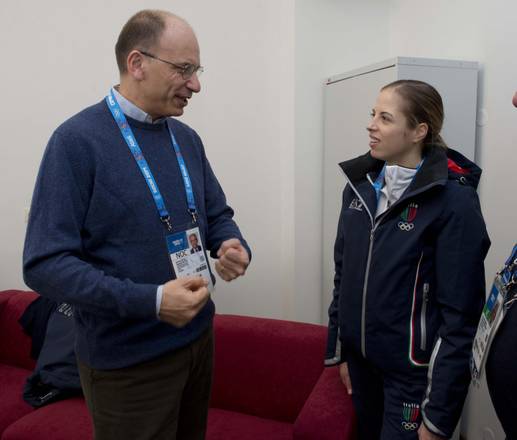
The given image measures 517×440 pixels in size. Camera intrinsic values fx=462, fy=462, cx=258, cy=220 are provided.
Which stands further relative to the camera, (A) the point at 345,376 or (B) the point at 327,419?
(A) the point at 345,376

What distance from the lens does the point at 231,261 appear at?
4.34 feet

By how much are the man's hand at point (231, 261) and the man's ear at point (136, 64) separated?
0.52 metres

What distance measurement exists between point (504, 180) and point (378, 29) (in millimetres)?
1258

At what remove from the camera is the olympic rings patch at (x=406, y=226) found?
135 cm

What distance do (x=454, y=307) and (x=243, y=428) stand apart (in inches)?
44.5

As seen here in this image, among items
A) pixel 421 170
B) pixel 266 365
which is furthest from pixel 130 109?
pixel 266 365

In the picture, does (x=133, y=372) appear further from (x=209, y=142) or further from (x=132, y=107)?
(x=209, y=142)

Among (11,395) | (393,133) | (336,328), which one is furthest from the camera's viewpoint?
(11,395)

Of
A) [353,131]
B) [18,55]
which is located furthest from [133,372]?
[18,55]

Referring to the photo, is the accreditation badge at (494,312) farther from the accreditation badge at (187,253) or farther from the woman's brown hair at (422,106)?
the accreditation badge at (187,253)

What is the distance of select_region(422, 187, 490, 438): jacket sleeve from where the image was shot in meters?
1.28

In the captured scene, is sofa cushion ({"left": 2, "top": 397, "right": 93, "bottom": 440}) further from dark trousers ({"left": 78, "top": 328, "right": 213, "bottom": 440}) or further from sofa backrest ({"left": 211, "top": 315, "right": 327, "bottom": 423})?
dark trousers ({"left": 78, "top": 328, "right": 213, "bottom": 440})

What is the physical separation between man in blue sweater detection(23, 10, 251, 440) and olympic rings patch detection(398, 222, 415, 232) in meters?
0.47

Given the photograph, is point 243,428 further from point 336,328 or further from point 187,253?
point 187,253
